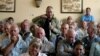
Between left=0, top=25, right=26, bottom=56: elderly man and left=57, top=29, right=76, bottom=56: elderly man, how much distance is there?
62 centimetres

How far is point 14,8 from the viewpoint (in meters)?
6.91

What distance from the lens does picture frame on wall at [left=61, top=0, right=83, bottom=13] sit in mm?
6957

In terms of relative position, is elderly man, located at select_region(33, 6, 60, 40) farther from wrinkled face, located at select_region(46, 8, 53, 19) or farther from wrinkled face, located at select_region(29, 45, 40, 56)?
wrinkled face, located at select_region(29, 45, 40, 56)

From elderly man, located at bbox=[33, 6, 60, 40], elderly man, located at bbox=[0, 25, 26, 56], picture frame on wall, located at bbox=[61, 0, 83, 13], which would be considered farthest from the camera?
picture frame on wall, located at bbox=[61, 0, 83, 13]

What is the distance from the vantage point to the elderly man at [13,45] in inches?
170

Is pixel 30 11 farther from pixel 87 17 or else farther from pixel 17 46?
pixel 17 46

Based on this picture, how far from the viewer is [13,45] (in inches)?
170

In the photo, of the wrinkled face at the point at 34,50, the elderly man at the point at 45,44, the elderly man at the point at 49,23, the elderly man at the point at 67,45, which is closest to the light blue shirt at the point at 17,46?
the elderly man at the point at 45,44

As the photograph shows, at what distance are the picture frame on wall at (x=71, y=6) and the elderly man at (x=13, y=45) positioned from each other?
2586 millimetres

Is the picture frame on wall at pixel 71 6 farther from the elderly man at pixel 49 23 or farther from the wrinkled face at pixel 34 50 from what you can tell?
the wrinkled face at pixel 34 50

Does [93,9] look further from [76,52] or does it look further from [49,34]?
[76,52]

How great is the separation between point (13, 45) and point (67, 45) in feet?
2.87

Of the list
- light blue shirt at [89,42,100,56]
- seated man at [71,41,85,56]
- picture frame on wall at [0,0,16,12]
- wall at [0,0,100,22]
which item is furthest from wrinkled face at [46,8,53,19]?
seated man at [71,41,85,56]

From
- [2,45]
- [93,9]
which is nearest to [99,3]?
[93,9]
